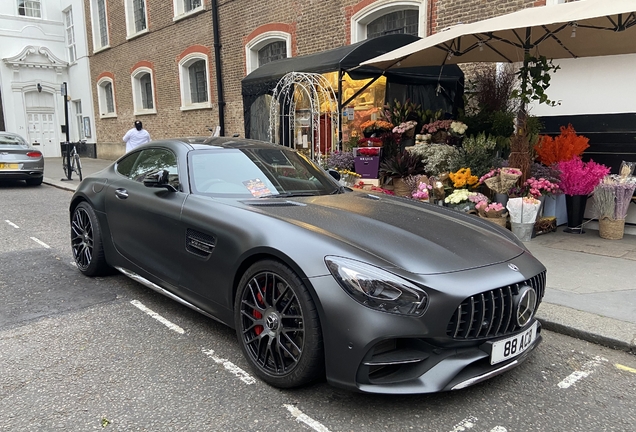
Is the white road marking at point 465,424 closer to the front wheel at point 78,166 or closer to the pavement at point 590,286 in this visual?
the pavement at point 590,286

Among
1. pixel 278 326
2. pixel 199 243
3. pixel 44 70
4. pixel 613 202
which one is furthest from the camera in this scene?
pixel 44 70

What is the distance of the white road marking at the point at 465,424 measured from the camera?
2426 millimetres

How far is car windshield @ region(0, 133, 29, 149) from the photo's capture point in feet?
40.7

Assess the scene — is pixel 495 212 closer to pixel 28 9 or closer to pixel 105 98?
pixel 105 98

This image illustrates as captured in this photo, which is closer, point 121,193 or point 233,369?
point 233,369

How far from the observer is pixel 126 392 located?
109 inches

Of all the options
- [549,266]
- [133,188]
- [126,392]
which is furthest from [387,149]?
[126,392]

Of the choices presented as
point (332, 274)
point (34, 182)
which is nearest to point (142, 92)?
point (34, 182)

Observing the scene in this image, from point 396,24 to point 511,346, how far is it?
29.5 feet

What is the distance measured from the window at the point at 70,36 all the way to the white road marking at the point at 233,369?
25.2 metres

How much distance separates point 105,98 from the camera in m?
22.2

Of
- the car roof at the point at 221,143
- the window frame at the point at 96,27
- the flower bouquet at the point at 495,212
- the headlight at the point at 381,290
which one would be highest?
the window frame at the point at 96,27

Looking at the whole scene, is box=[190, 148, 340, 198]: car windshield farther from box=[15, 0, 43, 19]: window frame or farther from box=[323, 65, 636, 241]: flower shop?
box=[15, 0, 43, 19]: window frame

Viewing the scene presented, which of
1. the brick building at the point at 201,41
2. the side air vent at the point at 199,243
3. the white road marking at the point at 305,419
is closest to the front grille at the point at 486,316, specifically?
the white road marking at the point at 305,419
